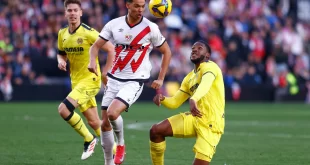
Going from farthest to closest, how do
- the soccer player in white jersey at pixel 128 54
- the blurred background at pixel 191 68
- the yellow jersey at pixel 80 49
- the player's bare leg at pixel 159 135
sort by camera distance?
the blurred background at pixel 191 68 → the yellow jersey at pixel 80 49 → the soccer player in white jersey at pixel 128 54 → the player's bare leg at pixel 159 135

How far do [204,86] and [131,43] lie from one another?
6.49 ft

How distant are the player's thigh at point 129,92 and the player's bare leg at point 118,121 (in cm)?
8

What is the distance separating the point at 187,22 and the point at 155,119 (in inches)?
429

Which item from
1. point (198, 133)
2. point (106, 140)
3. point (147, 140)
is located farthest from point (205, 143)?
point (147, 140)

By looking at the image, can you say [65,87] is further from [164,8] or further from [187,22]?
[164,8]

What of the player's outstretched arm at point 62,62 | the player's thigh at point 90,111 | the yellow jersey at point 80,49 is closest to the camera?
the player's outstretched arm at point 62,62

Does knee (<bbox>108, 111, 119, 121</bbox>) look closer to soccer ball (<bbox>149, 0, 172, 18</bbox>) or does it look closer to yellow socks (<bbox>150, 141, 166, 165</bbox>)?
yellow socks (<bbox>150, 141, 166, 165</bbox>)

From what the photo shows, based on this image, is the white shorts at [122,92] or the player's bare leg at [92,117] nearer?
the white shorts at [122,92]

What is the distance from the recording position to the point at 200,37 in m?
30.2

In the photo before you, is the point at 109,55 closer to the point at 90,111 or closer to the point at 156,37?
the point at 156,37

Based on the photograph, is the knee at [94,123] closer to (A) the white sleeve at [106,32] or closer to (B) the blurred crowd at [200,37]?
(A) the white sleeve at [106,32]

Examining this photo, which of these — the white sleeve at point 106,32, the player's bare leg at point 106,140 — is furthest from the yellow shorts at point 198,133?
the white sleeve at point 106,32

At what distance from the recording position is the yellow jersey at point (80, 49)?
40.9 feet

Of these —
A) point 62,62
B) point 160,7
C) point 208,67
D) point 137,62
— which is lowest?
point 62,62
